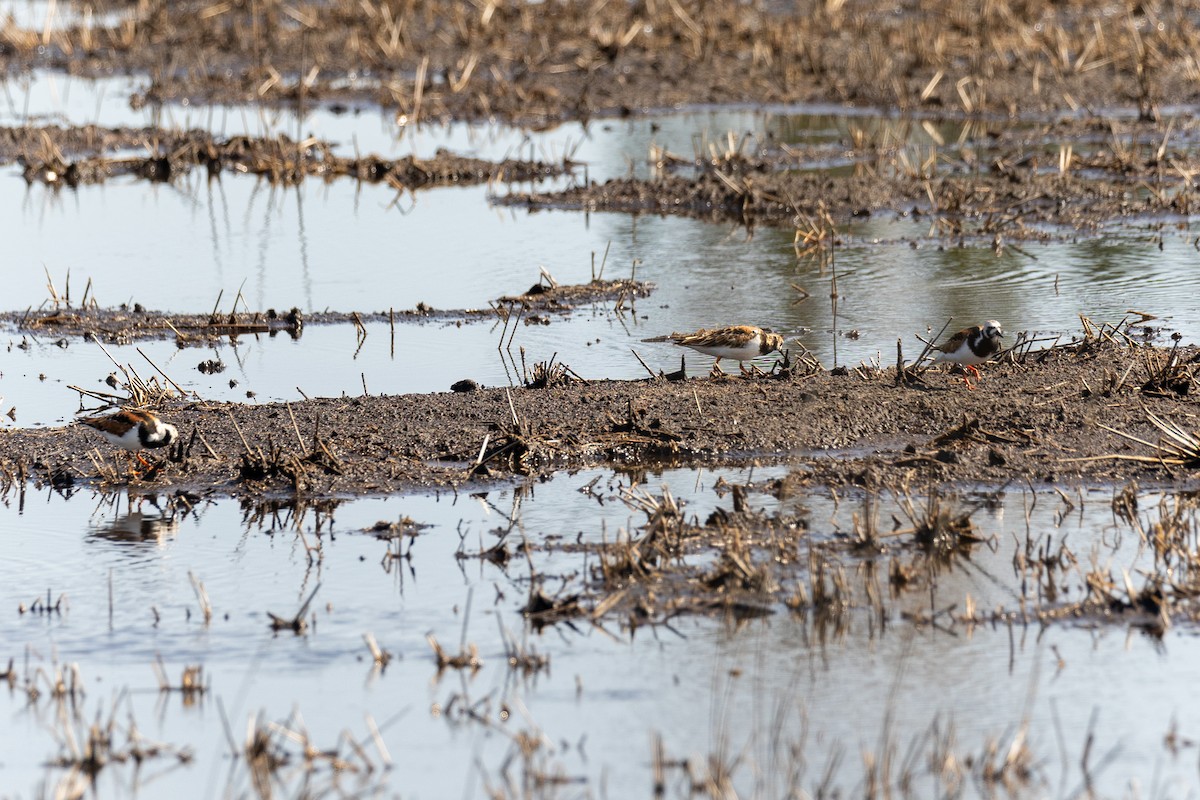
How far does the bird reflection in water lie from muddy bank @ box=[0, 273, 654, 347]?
3379 mm

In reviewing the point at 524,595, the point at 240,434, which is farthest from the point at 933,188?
the point at 524,595

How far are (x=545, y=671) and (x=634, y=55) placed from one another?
19487 mm

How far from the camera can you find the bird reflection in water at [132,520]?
25.8ft

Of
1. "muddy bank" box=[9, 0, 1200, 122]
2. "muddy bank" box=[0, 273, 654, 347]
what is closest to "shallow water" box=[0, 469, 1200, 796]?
"muddy bank" box=[0, 273, 654, 347]

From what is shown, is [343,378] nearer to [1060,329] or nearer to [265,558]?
[265,558]

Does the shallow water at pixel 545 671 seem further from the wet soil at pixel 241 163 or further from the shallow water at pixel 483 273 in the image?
the wet soil at pixel 241 163

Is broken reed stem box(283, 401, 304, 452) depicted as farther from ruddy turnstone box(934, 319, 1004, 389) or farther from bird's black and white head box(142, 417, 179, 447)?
ruddy turnstone box(934, 319, 1004, 389)

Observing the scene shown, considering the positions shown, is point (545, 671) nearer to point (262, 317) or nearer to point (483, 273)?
point (262, 317)

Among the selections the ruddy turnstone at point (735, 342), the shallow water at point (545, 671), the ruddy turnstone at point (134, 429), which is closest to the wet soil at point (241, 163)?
the ruddy turnstone at point (735, 342)

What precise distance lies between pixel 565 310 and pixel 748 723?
689cm

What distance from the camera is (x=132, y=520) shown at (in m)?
8.12

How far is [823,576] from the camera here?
6.60 meters

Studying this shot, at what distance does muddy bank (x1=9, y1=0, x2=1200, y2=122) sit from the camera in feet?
71.2

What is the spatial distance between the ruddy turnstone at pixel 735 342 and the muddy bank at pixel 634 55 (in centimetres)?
1134
